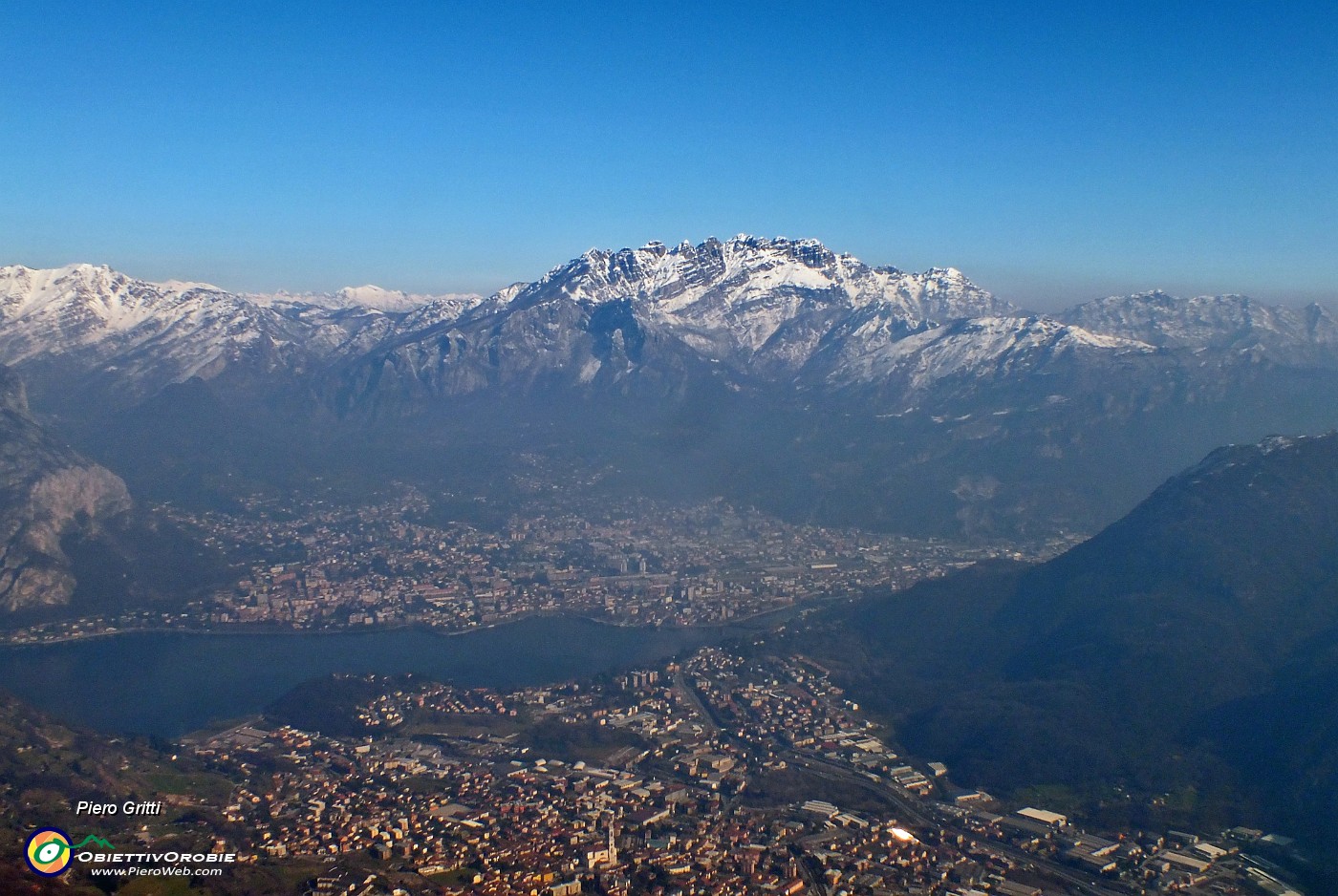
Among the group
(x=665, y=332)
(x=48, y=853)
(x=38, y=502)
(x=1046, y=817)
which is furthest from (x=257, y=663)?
(x=665, y=332)

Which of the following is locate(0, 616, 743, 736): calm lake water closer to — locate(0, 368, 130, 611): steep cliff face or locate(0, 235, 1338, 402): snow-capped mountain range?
locate(0, 368, 130, 611): steep cliff face

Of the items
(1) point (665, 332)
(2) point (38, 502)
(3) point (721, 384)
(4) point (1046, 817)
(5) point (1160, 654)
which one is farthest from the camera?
(1) point (665, 332)

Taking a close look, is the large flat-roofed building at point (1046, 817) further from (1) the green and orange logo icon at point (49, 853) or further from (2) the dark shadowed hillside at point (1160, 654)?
(1) the green and orange logo icon at point (49, 853)

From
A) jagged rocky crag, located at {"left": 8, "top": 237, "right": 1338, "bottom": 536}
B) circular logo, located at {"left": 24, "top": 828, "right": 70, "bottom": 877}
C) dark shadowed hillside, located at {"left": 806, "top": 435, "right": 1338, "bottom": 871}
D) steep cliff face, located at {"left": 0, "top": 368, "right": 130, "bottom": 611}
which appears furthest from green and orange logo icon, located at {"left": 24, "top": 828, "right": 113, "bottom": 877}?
jagged rocky crag, located at {"left": 8, "top": 237, "right": 1338, "bottom": 536}

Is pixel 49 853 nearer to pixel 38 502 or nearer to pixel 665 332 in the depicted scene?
pixel 38 502

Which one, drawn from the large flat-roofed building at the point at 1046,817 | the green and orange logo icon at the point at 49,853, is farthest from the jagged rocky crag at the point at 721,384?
the green and orange logo icon at the point at 49,853

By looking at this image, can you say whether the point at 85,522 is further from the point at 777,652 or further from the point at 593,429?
the point at 593,429

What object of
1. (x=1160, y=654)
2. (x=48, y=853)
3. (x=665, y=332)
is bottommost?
(x=48, y=853)
